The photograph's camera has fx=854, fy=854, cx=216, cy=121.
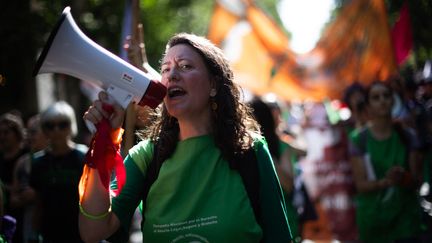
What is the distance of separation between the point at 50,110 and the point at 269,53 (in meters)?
4.98

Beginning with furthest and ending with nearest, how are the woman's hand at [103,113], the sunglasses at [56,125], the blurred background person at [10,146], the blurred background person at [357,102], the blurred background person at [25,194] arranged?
1. the blurred background person at [357,102]
2. the blurred background person at [10,146]
3. the sunglasses at [56,125]
4. the blurred background person at [25,194]
5. the woman's hand at [103,113]

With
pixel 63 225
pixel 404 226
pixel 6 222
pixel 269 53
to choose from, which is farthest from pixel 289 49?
pixel 6 222

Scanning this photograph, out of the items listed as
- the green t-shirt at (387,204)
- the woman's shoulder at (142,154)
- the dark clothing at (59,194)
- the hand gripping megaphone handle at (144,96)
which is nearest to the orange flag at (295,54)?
the green t-shirt at (387,204)

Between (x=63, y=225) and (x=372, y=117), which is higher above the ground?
(x=372, y=117)

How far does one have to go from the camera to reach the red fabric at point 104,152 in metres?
3.10

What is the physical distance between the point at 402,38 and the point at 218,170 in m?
7.00

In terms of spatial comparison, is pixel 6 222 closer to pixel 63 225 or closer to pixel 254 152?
pixel 63 225

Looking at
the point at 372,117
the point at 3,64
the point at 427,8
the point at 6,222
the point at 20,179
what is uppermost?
the point at 3,64

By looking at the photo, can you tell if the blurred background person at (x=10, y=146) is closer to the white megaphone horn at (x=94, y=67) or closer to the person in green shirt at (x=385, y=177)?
the person in green shirt at (x=385, y=177)

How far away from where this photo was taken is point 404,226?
5.95 m

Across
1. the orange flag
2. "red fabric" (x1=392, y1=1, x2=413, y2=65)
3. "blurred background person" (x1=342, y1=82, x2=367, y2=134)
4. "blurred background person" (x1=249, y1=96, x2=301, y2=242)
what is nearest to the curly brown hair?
"blurred background person" (x1=249, y1=96, x2=301, y2=242)

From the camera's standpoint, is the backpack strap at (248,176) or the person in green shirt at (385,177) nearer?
the backpack strap at (248,176)

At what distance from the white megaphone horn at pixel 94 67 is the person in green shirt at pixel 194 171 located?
0.30 feet

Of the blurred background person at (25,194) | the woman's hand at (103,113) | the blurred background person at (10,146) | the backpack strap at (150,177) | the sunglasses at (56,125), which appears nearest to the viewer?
the woman's hand at (103,113)
